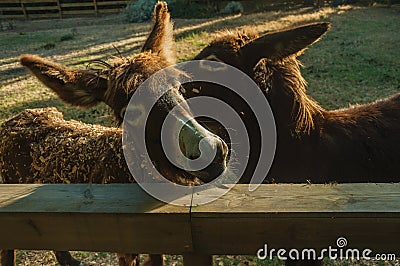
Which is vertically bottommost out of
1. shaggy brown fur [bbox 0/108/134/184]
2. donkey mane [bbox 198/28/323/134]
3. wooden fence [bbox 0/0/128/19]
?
shaggy brown fur [bbox 0/108/134/184]

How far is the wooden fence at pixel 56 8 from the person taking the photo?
25266 mm

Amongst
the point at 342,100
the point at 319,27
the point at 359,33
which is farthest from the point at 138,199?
the point at 359,33

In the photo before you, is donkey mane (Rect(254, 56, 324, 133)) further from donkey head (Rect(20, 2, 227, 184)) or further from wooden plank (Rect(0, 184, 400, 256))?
wooden plank (Rect(0, 184, 400, 256))

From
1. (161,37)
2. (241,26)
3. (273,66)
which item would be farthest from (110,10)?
(273,66)

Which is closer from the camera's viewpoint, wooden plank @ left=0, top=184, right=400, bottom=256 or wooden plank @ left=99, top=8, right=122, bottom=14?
wooden plank @ left=0, top=184, right=400, bottom=256

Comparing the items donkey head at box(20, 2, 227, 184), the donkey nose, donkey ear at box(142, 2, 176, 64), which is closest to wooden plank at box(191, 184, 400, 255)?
the donkey nose

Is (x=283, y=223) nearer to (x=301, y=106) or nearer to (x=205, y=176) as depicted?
(x=205, y=176)

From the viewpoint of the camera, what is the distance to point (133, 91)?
2244 millimetres

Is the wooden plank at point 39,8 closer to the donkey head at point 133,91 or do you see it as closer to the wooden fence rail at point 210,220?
the donkey head at point 133,91

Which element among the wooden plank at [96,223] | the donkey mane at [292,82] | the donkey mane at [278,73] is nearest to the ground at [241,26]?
the donkey mane at [278,73]

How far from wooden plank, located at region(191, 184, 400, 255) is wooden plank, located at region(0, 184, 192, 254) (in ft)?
0.34

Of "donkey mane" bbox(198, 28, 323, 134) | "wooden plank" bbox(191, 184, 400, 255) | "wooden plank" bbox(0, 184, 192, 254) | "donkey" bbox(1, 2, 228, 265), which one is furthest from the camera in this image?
"donkey mane" bbox(198, 28, 323, 134)

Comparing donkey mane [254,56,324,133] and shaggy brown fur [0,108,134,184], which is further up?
donkey mane [254,56,324,133]

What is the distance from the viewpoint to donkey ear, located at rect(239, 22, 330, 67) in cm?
234
